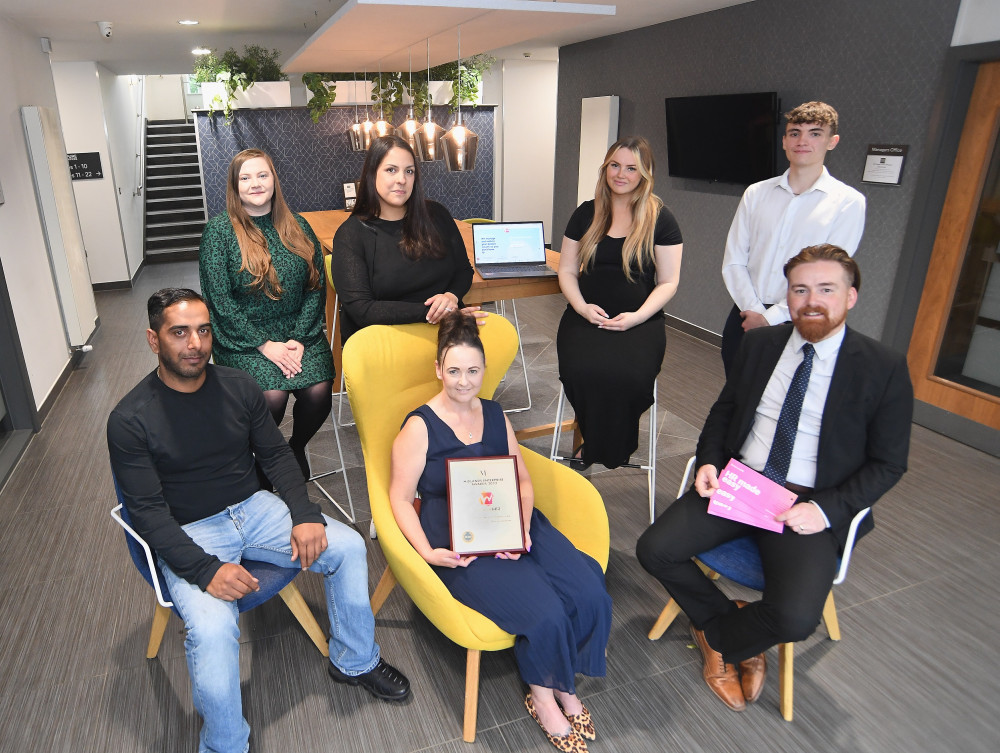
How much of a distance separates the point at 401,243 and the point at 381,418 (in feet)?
2.45

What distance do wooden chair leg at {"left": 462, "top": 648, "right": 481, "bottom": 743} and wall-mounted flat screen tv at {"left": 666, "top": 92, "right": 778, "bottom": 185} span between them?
410 cm

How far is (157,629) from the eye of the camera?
2.29 meters

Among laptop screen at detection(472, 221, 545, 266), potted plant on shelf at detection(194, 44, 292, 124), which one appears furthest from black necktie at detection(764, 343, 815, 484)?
potted plant on shelf at detection(194, 44, 292, 124)

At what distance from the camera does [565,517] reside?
237cm

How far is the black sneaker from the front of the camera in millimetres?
2199

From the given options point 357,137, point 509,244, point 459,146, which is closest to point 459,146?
point 459,146

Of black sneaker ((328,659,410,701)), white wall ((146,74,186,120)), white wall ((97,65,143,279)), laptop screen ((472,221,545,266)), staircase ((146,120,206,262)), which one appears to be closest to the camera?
black sneaker ((328,659,410,701))

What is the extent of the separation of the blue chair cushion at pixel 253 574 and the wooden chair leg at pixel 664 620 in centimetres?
128

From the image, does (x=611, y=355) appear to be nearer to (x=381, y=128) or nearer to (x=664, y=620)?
(x=664, y=620)

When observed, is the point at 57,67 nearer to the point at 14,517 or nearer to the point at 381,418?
the point at 14,517

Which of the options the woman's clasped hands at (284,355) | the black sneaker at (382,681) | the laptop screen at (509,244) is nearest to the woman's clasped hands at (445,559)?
the black sneaker at (382,681)

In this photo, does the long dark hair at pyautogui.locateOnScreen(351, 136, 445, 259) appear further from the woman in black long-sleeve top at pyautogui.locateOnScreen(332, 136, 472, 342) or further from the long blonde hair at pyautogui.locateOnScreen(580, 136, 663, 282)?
the long blonde hair at pyautogui.locateOnScreen(580, 136, 663, 282)

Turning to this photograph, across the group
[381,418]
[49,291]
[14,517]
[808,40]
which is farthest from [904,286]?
[49,291]

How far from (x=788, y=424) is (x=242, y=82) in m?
6.05
